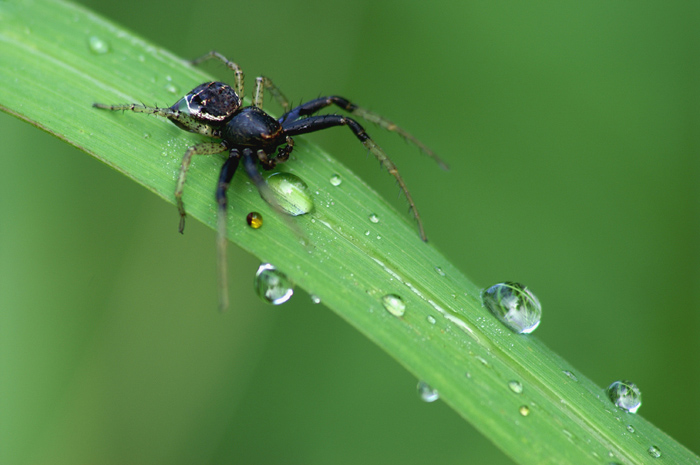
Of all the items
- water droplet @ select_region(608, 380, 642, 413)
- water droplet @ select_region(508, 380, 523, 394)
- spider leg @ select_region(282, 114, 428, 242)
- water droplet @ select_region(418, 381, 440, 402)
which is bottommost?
water droplet @ select_region(418, 381, 440, 402)

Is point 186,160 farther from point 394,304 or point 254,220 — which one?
point 394,304

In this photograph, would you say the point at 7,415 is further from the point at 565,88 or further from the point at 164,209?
the point at 565,88

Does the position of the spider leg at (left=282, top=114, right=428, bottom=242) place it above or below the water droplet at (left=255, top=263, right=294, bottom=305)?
above

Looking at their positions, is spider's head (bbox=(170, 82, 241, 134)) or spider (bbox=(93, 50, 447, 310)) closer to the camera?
spider (bbox=(93, 50, 447, 310))

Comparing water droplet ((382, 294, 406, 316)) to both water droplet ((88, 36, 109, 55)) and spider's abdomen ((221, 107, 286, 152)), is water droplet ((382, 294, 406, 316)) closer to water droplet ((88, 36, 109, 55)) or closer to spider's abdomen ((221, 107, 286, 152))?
spider's abdomen ((221, 107, 286, 152))

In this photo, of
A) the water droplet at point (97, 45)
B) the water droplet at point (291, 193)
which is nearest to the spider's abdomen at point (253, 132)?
the water droplet at point (291, 193)

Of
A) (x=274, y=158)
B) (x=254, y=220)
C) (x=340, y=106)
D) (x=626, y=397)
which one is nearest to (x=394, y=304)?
(x=254, y=220)

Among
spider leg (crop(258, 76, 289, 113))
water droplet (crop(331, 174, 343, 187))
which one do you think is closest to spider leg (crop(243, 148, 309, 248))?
water droplet (crop(331, 174, 343, 187))
